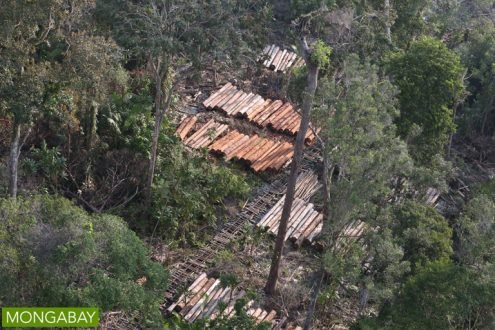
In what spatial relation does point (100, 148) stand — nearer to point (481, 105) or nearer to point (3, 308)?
point (3, 308)

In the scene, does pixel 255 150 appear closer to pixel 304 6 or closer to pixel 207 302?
pixel 207 302

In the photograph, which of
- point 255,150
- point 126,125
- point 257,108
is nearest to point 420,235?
point 255,150

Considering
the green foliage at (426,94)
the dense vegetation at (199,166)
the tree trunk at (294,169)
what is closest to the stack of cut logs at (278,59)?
the dense vegetation at (199,166)

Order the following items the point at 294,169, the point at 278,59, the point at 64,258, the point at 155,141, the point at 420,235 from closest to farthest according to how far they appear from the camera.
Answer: the point at 64,258 → the point at 420,235 → the point at 294,169 → the point at 155,141 → the point at 278,59

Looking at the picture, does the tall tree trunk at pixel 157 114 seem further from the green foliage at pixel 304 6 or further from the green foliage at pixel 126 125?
the green foliage at pixel 304 6

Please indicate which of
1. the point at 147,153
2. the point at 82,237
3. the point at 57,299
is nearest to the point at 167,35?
the point at 147,153

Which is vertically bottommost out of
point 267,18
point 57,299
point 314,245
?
point 314,245

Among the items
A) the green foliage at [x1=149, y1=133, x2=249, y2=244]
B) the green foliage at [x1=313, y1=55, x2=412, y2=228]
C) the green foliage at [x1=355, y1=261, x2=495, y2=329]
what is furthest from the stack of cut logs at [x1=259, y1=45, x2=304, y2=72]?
the green foliage at [x1=355, y1=261, x2=495, y2=329]
